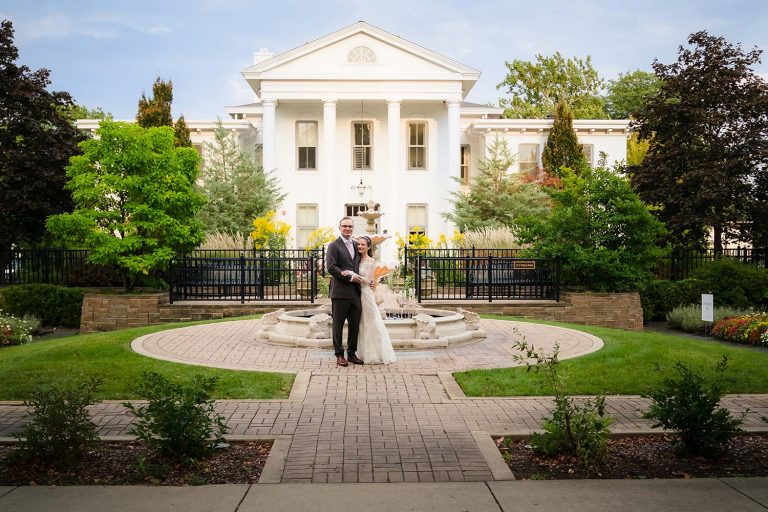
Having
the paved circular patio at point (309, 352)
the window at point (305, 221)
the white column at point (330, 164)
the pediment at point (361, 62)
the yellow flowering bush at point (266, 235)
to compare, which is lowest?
the paved circular patio at point (309, 352)

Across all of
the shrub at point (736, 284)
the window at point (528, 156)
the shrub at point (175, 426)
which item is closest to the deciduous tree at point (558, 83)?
the window at point (528, 156)

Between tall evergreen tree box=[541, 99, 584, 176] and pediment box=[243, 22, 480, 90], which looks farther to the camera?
tall evergreen tree box=[541, 99, 584, 176]

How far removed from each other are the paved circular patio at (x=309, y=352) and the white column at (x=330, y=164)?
55.6ft

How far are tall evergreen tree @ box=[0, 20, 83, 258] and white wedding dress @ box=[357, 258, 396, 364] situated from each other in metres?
14.9

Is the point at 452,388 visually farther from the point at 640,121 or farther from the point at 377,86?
the point at 377,86

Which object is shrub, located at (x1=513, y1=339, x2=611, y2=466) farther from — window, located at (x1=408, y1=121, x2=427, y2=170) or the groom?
window, located at (x1=408, y1=121, x2=427, y2=170)

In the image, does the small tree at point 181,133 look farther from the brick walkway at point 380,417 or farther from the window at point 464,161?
the brick walkway at point 380,417

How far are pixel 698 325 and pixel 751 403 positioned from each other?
419 inches

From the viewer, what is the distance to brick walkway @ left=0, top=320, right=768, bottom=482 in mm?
5980

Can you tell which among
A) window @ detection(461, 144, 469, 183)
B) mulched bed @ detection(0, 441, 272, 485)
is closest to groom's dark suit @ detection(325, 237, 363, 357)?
mulched bed @ detection(0, 441, 272, 485)

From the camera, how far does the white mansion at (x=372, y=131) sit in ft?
103

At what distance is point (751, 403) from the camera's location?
8.38 m

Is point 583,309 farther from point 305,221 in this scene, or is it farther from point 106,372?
point 305,221

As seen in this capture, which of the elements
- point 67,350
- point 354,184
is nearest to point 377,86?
point 354,184
